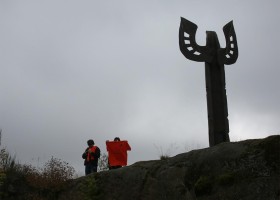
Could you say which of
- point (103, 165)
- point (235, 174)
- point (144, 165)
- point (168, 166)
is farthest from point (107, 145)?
point (235, 174)

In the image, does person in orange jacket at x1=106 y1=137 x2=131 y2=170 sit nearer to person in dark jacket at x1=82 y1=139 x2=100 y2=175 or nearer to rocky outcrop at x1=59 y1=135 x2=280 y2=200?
person in dark jacket at x1=82 y1=139 x2=100 y2=175

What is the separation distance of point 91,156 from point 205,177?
4.36 meters

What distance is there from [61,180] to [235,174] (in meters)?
5.11

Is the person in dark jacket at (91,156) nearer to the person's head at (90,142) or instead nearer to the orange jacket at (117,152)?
the person's head at (90,142)

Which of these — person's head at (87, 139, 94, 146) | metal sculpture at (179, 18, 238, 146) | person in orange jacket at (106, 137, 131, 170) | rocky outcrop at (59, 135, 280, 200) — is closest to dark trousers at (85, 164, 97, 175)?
person in orange jacket at (106, 137, 131, 170)

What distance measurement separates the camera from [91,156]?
41.2ft

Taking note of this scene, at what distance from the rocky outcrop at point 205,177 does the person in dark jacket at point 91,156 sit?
1333 millimetres

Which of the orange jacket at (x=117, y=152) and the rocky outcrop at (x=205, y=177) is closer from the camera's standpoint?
the rocky outcrop at (x=205, y=177)

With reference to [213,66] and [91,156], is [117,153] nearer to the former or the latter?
[91,156]

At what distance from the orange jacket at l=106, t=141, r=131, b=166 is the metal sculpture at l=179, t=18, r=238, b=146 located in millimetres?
2401

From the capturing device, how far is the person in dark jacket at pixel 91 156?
41.1ft

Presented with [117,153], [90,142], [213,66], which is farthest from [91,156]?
[213,66]

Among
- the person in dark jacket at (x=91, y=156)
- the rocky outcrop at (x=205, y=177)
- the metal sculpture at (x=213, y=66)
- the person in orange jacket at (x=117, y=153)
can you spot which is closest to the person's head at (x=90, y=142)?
the person in dark jacket at (x=91, y=156)

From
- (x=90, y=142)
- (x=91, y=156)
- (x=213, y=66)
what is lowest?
(x=91, y=156)
